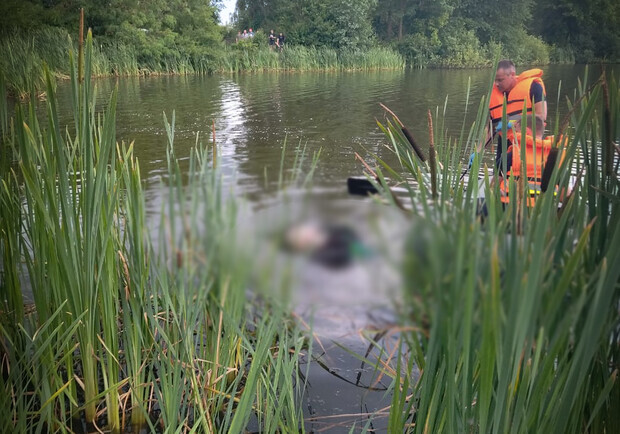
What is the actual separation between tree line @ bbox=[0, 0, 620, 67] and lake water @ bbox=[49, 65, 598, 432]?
52 mm

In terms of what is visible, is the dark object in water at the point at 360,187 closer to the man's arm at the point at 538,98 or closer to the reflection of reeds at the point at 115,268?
the reflection of reeds at the point at 115,268

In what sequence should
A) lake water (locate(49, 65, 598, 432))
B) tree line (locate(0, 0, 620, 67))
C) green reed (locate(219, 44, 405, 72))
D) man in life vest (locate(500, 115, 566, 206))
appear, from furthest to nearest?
green reed (locate(219, 44, 405, 72)), tree line (locate(0, 0, 620, 67)), man in life vest (locate(500, 115, 566, 206)), lake water (locate(49, 65, 598, 432))

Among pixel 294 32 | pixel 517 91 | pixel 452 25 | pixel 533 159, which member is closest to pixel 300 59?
pixel 294 32

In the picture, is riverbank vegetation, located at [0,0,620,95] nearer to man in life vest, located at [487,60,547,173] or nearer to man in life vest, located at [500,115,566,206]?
man in life vest, located at [487,60,547,173]

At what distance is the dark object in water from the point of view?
0.57 feet

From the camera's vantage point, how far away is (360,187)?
0.58 ft

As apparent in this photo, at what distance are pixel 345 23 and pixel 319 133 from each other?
0.52 ft

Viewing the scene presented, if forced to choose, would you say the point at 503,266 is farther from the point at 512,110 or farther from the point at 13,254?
the point at 13,254

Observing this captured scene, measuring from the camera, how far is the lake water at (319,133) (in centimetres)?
15

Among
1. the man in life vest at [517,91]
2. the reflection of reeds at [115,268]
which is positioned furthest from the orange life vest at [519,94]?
the reflection of reeds at [115,268]

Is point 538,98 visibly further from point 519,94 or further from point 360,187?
point 360,187

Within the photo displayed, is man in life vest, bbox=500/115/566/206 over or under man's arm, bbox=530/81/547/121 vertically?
under

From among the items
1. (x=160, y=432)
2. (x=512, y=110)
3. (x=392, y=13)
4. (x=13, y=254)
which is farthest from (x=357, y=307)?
(x=160, y=432)

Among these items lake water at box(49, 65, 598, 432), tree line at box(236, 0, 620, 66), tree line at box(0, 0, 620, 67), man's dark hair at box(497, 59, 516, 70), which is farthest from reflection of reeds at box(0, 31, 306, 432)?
man's dark hair at box(497, 59, 516, 70)
